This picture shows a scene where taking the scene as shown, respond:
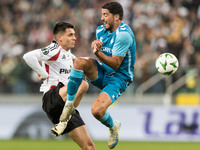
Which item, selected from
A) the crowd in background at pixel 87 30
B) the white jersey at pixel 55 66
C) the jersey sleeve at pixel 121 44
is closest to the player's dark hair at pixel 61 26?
the white jersey at pixel 55 66

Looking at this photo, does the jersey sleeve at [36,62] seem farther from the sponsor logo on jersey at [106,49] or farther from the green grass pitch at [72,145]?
the green grass pitch at [72,145]

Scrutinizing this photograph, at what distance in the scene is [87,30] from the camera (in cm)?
1705

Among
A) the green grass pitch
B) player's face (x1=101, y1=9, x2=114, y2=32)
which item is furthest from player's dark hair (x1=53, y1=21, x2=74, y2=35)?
the green grass pitch

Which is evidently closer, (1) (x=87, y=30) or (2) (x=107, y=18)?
(2) (x=107, y=18)

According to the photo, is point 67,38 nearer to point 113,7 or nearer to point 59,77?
point 59,77

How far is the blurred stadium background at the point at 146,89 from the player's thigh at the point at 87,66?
7005 mm

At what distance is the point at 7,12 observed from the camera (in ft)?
62.2

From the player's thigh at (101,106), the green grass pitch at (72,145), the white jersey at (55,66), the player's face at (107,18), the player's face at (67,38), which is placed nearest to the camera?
the player's thigh at (101,106)

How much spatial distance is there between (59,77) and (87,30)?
922 centimetres

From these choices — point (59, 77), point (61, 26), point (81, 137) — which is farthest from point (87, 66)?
point (81, 137)

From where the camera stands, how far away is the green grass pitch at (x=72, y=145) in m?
13.1

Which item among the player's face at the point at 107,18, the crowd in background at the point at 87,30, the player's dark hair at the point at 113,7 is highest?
the player's dark hair at the point at 113,7

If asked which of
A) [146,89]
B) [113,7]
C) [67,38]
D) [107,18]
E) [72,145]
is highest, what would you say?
[113,7]

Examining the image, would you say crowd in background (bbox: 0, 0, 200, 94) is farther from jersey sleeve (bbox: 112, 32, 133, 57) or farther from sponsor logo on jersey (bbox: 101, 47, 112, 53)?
jersey sleeve (bbox: 112, 32, 133, 57)
